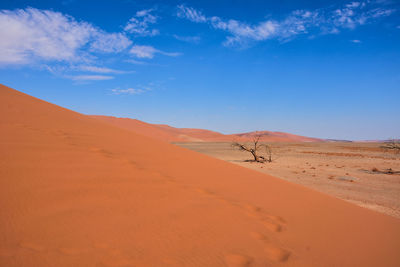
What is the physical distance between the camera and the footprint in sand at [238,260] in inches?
64.4

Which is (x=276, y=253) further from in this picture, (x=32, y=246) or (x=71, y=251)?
(x=32, y=246)

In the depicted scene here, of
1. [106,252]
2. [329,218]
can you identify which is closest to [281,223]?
[329,218]

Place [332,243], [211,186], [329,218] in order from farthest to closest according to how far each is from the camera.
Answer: [211,186], [329,218], [332,243]

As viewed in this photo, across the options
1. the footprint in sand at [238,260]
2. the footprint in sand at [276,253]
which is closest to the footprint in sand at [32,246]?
the footprint in sand at [238,260]

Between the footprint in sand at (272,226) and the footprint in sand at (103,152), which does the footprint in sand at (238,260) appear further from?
the footprint in sand at (103,152)

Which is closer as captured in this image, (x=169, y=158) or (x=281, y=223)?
(x=281, y=223)

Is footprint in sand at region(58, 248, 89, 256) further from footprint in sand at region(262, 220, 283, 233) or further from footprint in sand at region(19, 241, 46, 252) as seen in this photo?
footprint in sand at region(262, 220, 283, 233)

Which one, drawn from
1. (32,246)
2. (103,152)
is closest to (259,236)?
(32,246)

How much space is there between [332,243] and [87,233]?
7.10ft

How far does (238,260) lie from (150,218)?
0.81m

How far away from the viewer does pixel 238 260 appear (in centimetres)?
169

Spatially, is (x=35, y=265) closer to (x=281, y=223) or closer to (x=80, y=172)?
(x=80, y=172)

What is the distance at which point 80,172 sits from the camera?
2.60m

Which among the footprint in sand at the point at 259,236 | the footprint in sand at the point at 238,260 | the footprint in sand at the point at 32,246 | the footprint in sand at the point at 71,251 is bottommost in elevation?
the footprint in sand at the point at 238,260
